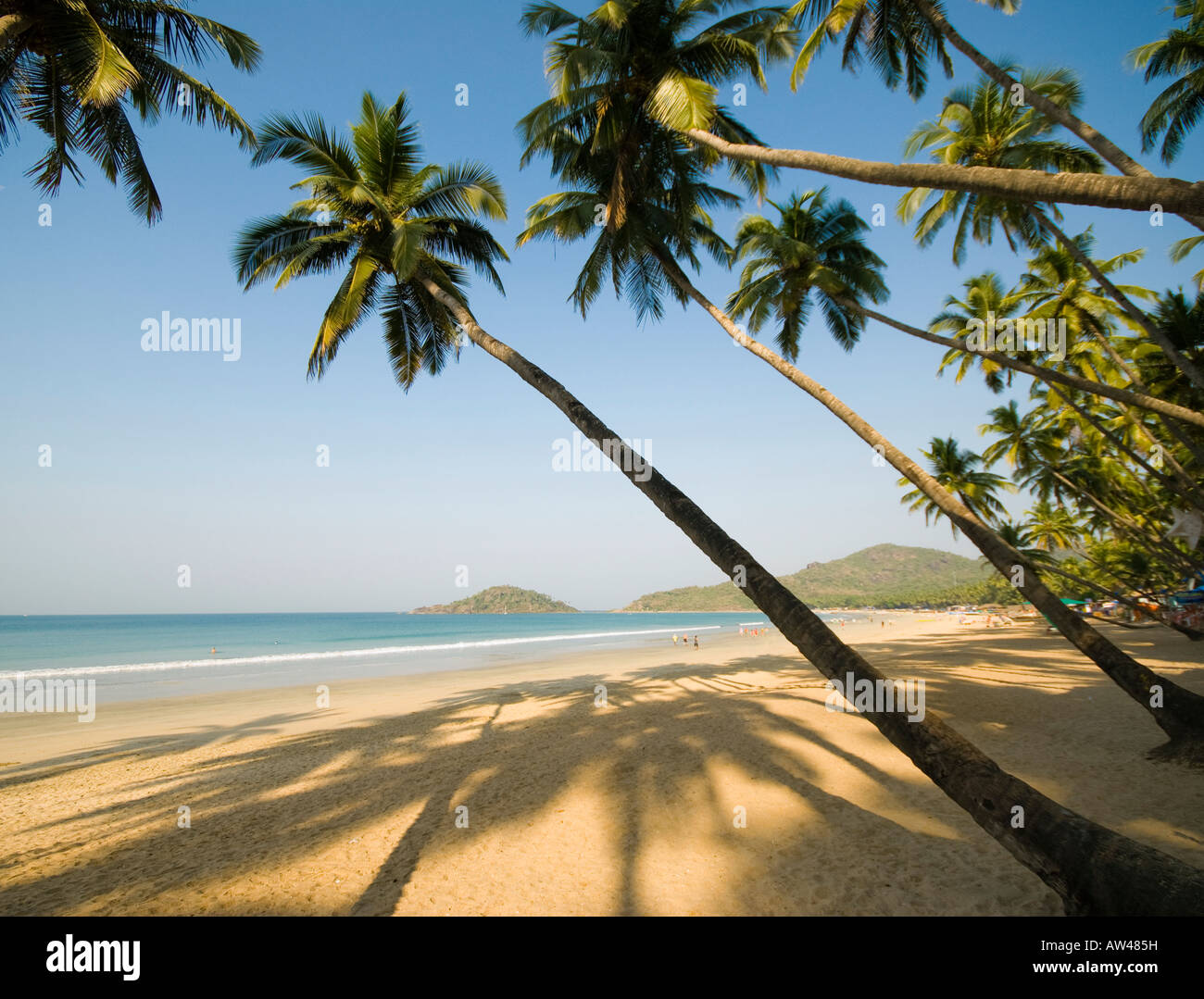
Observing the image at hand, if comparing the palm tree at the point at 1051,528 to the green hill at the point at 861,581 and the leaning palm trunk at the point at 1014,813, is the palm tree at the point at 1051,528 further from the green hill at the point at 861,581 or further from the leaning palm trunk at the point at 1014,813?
the green hill at the point at 861,581

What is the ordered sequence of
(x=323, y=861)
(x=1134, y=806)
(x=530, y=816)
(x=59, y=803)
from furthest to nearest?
(x=59, y=803) → (x=530, y=816) → (x=1134, y=806) → (x=323, y=861)

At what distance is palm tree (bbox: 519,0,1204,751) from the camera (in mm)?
6203

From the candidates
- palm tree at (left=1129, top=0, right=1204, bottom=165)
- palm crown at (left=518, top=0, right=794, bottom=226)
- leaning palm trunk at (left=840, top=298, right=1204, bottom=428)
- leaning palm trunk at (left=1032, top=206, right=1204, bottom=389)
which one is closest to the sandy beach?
leaning palm trunk at (left=840, top=298, right=1204, bottom=428)

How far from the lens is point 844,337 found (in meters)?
15.0

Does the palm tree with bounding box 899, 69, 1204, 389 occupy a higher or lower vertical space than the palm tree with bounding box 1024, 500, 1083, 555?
higher

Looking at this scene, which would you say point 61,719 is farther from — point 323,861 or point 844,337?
point 844,337

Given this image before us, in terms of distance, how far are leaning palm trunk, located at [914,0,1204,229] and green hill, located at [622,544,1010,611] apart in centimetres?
11372

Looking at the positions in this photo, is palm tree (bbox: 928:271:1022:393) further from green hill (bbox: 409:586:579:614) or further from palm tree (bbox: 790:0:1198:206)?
green hill (bbox: 409:586:579:614)

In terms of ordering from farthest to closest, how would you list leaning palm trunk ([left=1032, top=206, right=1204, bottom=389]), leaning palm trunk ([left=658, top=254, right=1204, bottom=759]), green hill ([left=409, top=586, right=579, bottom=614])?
1. green hill ([left=409, top=586, right=579, bottom=614])
2. leaning palm trunk ([left=1032, top=206, right=1204, bottom=389])
3. leaning palm trunk ([left=658, top=254, right=1204, bottom=759])

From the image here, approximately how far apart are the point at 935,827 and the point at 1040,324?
45.9 feet

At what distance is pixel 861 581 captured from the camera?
144375mm

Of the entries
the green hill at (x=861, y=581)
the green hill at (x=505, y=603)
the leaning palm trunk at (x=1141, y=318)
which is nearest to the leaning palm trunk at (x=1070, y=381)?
the leaning palm trunk at (x=1141, y=318)
